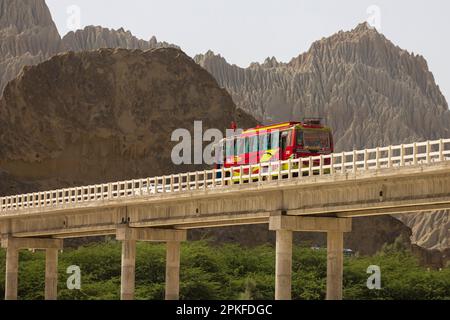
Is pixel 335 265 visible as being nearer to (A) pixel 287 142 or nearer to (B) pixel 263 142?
(A) pixel 287 142

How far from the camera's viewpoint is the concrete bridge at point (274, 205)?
5925 cm

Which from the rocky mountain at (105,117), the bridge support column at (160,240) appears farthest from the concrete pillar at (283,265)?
the rocky mountain at (105,117)

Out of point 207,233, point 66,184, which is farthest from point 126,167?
point 207,233

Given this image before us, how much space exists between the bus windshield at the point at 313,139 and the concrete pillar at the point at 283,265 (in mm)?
6208

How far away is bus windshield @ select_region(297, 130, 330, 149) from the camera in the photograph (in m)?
73.1

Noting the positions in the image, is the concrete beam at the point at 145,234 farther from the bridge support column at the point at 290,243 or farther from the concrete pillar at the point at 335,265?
the concrete pillar at the point at 335,265

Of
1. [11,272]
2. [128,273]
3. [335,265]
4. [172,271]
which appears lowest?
[335,265]

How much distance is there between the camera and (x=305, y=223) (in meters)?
68.8

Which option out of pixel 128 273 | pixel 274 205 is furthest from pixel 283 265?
pixel 128 273

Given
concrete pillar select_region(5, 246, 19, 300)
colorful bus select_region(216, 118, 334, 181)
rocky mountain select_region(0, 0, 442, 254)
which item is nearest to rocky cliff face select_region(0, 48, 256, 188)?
rocky mountain select_region(0, 0, 442, 254)

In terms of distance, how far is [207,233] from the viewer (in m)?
161

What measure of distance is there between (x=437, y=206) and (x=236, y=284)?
57322 millimetres

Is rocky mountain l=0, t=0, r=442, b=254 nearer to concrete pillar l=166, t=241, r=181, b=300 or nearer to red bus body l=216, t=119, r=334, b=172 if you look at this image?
→ concrete pillar l=166, t=241, r=181, b=300

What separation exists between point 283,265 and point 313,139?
830 centimetres
